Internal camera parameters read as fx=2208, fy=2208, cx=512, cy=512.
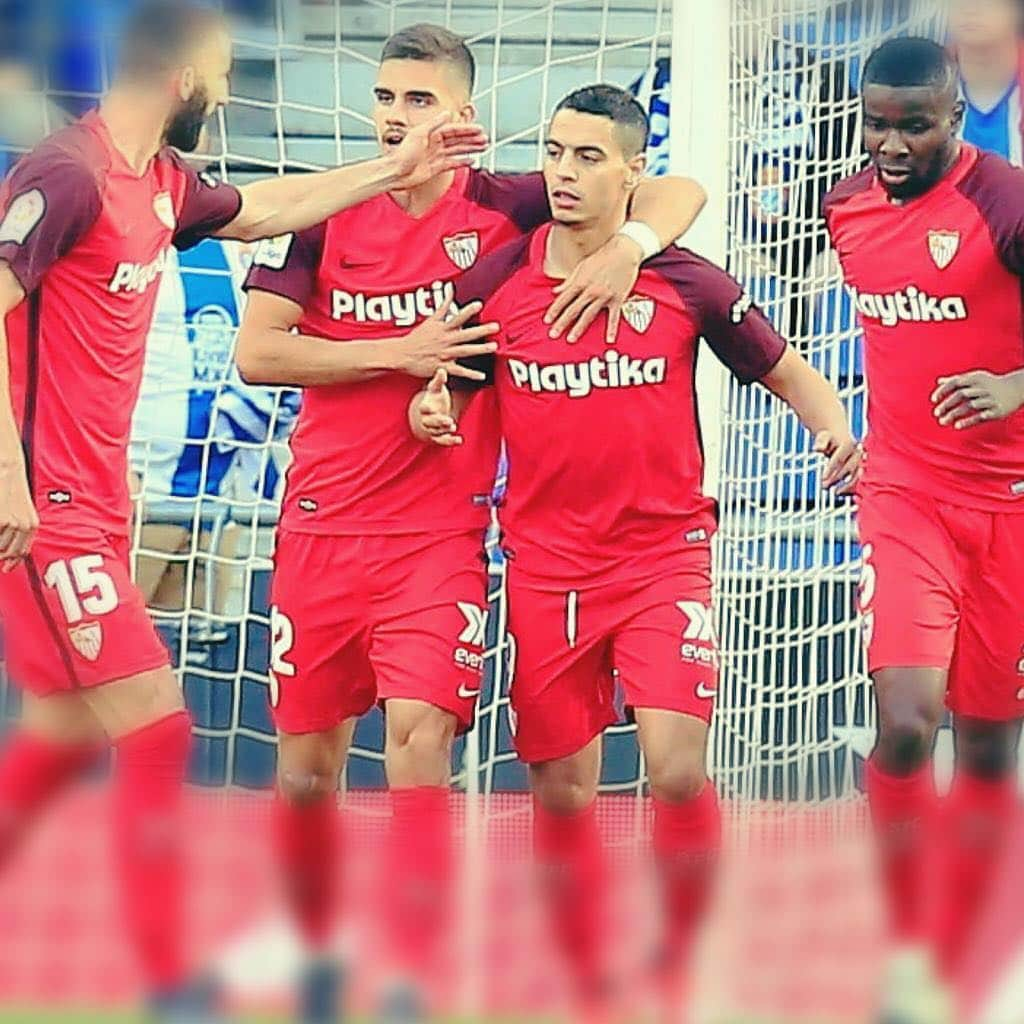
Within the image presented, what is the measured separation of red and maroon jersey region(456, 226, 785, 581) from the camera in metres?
4.09

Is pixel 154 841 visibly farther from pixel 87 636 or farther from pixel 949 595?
pixel 949 595

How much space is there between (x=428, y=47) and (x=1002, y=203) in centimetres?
113

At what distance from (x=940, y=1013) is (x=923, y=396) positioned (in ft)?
4.02

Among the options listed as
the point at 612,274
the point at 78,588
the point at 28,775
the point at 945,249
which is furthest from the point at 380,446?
the point at 945,249

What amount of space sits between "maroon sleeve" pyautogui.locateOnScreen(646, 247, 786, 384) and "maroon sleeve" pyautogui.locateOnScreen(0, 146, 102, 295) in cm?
105

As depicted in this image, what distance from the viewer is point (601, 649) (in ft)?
13.6

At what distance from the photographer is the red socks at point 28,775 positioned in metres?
4.03

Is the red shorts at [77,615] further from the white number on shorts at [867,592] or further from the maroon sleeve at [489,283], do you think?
the white number on shorts at [867,592]

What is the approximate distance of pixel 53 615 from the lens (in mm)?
3844

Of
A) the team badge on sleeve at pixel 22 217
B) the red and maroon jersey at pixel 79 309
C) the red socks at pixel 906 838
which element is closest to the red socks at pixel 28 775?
the red and maroon jersey at pixel 79 309

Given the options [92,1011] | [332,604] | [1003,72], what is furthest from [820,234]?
[92,1011]

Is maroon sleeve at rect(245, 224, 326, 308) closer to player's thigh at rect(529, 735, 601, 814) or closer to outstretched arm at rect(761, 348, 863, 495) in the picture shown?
outstretched arm at rect(761, 348, 863, 495)

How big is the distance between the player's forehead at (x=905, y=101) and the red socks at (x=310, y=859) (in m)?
1.67

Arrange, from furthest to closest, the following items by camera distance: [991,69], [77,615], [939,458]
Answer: [991,69], [939,458], [77,615]
